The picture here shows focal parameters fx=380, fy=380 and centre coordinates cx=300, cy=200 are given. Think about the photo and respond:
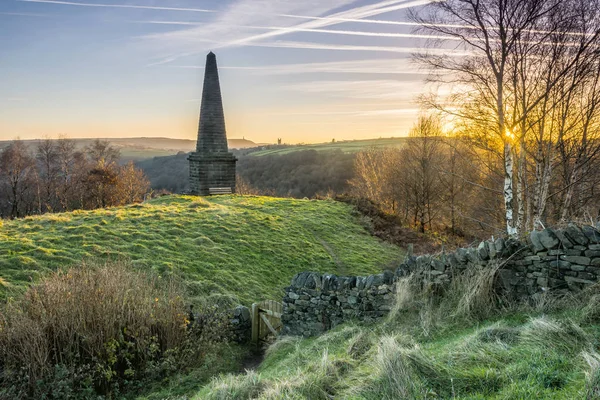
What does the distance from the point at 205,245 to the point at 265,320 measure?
21.3 ft

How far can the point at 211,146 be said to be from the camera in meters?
30.2

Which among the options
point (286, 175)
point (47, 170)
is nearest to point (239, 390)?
point (47, 170)

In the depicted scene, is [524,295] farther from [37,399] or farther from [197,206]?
[197,206]

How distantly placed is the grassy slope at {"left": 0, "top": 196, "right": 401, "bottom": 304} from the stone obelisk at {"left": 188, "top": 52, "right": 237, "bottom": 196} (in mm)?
5438

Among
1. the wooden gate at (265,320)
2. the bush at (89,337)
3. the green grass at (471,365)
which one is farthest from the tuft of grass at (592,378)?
the wooden gate at (265,320)

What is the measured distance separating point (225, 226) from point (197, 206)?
14.0ft

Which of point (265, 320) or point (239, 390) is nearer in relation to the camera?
point (239, 390)

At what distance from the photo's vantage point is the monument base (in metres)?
29.9

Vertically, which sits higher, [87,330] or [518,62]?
[518,62]

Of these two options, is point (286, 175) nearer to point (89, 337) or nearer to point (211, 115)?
point (211, 115)

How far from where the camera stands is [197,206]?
73.2 feet

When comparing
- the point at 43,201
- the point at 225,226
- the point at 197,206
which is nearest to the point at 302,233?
the point at 225,226

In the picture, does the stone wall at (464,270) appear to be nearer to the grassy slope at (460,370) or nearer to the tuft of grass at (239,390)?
the grassy slope at (460,370)

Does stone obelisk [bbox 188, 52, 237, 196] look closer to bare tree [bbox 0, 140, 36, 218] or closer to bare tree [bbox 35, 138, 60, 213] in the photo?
bare tree [bbox 0, 140, 36, 218]
